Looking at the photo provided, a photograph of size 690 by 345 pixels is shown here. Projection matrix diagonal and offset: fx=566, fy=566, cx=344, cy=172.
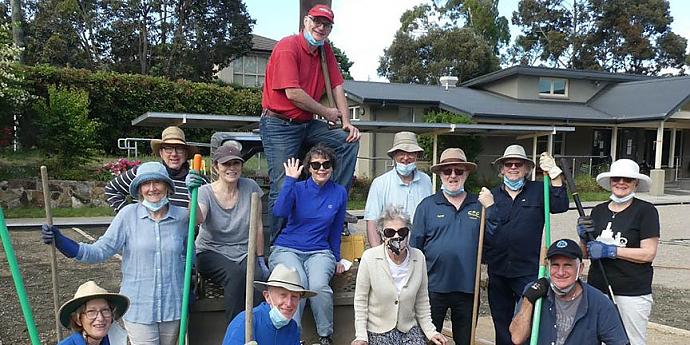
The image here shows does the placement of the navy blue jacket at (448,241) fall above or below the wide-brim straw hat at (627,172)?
below

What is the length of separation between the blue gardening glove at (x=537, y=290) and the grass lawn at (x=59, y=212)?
37.9ft

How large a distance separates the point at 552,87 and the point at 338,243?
74.7 ft

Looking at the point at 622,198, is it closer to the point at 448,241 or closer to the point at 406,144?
the point at 448,241

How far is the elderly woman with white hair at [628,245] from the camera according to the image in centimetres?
358

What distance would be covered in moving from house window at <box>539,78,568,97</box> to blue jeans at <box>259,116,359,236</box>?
21.6 m

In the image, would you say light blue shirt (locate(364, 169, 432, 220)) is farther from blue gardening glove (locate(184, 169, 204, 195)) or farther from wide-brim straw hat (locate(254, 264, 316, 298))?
wide-brim straw hat (locate(254, 264, 316, 298))

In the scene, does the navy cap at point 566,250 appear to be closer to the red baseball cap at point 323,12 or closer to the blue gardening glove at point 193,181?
the blue gardening glove at point 193,181

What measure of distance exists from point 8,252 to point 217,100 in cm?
1899

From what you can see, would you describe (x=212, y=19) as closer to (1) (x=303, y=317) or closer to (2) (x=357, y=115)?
(2) (x=357, y=115)

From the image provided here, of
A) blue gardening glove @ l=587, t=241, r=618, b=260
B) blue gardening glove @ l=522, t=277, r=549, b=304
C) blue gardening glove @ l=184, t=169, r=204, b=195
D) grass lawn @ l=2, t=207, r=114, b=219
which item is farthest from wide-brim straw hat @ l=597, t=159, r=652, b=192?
grass lawn @ l=2, t=207, r=114, b=219

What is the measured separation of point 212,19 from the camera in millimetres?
29203

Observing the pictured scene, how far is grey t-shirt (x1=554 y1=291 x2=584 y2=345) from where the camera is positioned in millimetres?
3176

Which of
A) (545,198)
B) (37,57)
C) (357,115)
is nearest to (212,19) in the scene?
(37,57)

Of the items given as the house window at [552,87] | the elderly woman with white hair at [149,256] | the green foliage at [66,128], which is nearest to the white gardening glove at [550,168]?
the elderly woman with white hair at [149,256]
